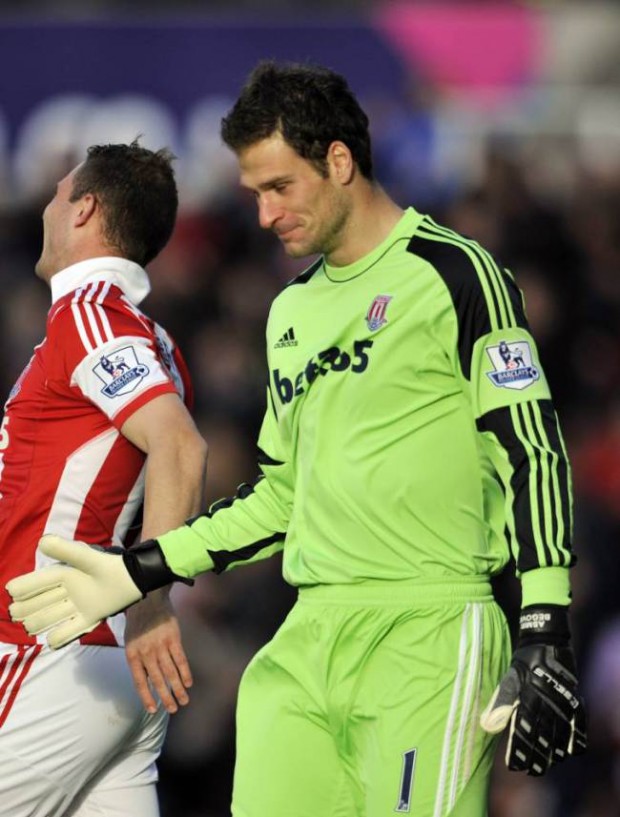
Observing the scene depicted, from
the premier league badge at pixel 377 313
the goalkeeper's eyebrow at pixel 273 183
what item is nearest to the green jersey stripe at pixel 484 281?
the premier league badge at pixel 377 313

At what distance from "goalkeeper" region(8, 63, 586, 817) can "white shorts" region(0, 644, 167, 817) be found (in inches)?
7.9

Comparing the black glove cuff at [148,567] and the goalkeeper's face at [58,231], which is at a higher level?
the goalkeeper's face at [58,231]

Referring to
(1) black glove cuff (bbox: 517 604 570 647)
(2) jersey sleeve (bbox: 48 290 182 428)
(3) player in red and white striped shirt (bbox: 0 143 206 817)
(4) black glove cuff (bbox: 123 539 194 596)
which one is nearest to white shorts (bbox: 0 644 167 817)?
(3) player in red and white striped shirt (bbox: 0 143 206 817)

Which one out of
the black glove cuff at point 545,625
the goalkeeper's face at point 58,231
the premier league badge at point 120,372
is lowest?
the black glove cuff at point 545,625

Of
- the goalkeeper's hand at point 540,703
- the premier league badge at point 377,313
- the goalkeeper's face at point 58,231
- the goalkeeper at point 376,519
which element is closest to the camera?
the goalkeeper's hand at point 540,703

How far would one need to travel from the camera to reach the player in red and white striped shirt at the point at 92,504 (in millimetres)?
4617

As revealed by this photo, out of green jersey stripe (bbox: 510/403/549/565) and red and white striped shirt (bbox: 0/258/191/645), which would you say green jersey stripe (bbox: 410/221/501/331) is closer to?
green jersey stripe (bbox: 510/403/549/565)

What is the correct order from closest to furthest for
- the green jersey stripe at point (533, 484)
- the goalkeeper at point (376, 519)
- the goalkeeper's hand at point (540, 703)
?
the goalkeeper's hand at point (540, 703)
the green jersey stripe at point (533, 484)
the goalkeeper at point (376, 519)

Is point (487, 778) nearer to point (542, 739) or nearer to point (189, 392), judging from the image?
point (542, 739)

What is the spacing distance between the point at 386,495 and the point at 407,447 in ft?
0.41

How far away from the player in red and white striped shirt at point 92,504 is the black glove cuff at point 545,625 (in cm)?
96

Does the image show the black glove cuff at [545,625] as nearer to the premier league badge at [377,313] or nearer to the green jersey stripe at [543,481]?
the green jersey stripe at [543,481]

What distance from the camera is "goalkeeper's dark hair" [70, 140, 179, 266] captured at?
4.96m

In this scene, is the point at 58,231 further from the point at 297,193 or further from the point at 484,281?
the point at 484,281
